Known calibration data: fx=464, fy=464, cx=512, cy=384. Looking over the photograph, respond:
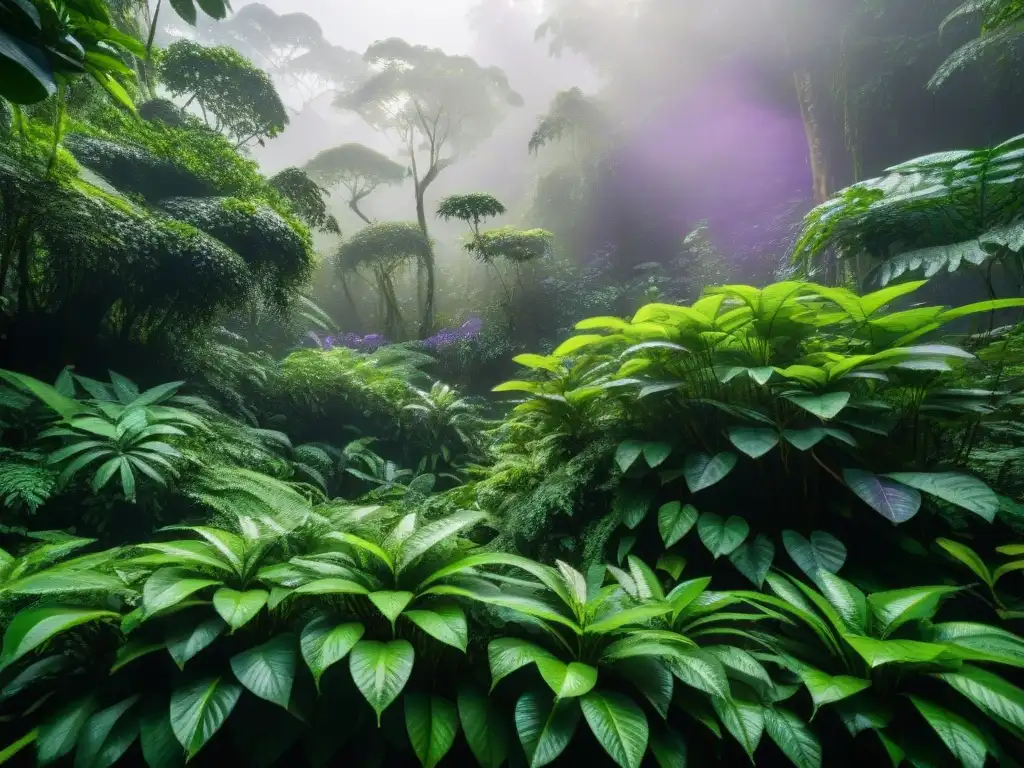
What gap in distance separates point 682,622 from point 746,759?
289 mm

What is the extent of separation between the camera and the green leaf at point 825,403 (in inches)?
52.8

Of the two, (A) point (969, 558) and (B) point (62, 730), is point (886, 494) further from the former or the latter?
(B) point (62, 730)

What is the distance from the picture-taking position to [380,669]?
96 centimetres

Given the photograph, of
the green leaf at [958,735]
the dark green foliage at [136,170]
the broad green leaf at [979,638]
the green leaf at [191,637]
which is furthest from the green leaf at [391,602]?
Answer: the dark green foliage at [136,170]

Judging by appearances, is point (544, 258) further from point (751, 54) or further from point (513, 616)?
point (513, 616)

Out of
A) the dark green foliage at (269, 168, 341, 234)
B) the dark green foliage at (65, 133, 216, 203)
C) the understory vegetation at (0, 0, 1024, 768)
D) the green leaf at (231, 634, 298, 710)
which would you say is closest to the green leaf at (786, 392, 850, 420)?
the understory vegetation at (0, 0, 1024, 768)

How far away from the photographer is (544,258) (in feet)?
44.0

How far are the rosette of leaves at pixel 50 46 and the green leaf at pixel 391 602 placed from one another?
131 cm

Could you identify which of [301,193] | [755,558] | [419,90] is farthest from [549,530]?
[419,90]

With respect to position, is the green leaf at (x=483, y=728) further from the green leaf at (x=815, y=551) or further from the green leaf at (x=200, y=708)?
the green leaf at (x=815, y=551)

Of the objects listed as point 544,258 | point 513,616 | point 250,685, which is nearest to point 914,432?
point 513,616

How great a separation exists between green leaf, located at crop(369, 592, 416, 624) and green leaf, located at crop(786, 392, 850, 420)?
4.05 ft

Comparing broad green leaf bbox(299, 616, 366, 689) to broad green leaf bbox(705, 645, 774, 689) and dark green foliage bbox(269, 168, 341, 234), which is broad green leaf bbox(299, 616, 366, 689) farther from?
dark green foliage bbox(269, 168, 341, 234)

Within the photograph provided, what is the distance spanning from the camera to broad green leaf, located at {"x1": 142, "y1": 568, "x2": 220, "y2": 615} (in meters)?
1.02
